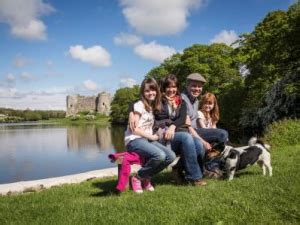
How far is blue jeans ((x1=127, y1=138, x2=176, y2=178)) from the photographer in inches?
232

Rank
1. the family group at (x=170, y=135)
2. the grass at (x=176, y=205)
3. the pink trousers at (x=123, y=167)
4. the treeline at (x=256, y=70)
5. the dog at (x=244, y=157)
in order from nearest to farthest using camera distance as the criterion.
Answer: the grass at (x=176, y=205), the pink trousers at (x=123, y=167), the family group at (x=170, y=135), the dog at (x=244, y=157), the treeline at (x=256, y=70)

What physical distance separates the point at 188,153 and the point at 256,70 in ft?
64.5

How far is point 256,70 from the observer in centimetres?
2459

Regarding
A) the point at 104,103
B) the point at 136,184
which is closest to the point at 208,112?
the point at 136,184

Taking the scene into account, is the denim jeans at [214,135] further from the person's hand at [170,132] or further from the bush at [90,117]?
the bush at [90,117]

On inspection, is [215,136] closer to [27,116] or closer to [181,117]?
[181,117]

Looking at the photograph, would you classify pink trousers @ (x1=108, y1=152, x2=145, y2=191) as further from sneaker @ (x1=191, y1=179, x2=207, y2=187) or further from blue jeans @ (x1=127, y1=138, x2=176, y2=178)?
sneaker @ (x1=191, y1=179, x2=207, y2=187)

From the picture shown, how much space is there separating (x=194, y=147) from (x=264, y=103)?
20.3 m

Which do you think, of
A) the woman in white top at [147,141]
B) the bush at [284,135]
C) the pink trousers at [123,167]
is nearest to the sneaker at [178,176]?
the woman in white top at [147,141]

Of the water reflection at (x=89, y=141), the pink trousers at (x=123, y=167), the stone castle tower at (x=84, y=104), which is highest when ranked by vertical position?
the stone castle tower at (x=84, y=104)

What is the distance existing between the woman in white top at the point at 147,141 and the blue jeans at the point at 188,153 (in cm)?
25

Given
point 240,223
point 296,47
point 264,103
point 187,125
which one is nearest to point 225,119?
point 264,103

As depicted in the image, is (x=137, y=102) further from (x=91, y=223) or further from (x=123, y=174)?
(x=91, y=223)

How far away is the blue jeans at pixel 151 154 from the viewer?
232 inches
